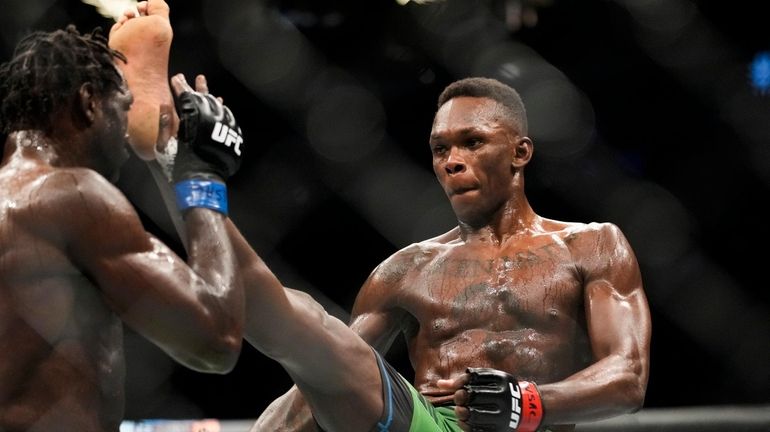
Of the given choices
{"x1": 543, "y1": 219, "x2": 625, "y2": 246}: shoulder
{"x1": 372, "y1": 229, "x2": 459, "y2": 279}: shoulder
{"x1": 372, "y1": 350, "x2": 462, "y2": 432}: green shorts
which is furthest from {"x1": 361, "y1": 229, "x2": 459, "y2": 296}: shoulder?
{"x1": 372, "y1": 350, "x2": 462, "y2": 432}: green shorts

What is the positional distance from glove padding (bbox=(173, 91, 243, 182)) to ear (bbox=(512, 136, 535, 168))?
3.58 ft

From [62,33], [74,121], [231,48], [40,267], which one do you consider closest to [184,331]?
[40,267]

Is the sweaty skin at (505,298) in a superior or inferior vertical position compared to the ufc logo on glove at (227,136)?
inferior

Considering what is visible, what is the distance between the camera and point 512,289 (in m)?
2.51

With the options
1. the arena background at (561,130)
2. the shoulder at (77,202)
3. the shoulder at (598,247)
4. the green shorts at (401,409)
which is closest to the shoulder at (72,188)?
the shoulder at (77,202)

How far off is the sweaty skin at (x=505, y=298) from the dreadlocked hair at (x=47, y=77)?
950 millimetres

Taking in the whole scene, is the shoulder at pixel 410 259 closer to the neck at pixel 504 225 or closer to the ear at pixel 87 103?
the neck at pixel 504 225

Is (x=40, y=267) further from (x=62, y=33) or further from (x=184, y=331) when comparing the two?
(x=62, y=33)

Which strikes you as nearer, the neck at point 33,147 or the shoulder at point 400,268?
the neck at point 33,147

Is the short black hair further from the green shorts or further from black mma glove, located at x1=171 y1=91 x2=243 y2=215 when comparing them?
black mma glove, located at x1=171 y1=91 x2=243 y2=215

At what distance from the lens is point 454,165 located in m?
2.60

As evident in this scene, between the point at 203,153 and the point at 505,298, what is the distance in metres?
1.01

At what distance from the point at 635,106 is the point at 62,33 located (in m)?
2.64

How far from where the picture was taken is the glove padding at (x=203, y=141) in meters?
1.69
